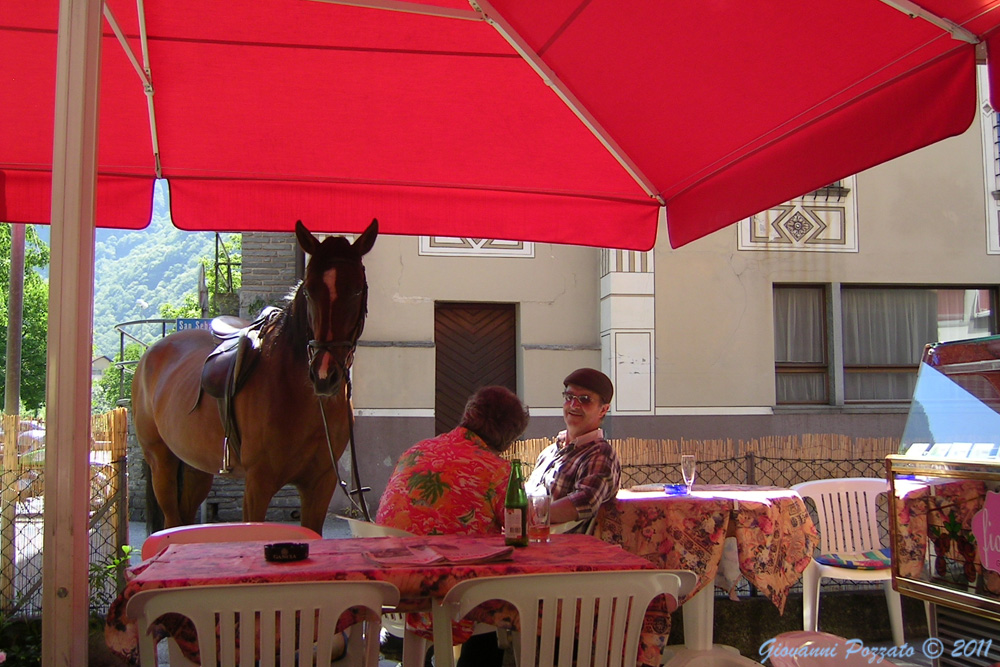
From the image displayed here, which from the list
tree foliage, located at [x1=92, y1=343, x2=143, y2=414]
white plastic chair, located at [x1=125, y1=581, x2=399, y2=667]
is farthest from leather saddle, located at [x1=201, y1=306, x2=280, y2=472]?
white plastic chair, located at [x1=125, y1=581, x2=399, y2=667]

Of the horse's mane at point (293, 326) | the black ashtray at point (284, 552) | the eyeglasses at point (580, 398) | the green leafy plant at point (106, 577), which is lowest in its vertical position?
the green leafy plant at point (106, 577)

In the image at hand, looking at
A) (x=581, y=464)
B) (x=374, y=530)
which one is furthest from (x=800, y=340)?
(x=374, y=530)

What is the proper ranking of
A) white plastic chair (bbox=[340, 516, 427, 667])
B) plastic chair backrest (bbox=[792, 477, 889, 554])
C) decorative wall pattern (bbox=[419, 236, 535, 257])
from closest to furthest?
white plastic chair (bbox=[340, 516, 427, 667])
plastic chair backrest (bbox=[792, 477, 889, 554])
decorative wall pattern (bbox=[419, 236, 535, 257])

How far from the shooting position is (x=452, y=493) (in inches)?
142

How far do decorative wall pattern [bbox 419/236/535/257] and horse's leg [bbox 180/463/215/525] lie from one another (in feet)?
21.1

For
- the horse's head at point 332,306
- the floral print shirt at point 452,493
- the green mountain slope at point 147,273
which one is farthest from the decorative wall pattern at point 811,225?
the green mountain slope at point 147,273

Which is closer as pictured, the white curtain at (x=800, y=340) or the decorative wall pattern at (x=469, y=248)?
the decorative wall pattern at (x=469, y=248)

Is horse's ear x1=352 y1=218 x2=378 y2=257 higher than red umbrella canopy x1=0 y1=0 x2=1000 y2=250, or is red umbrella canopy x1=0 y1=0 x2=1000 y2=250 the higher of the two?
red umbrella canopy x1=0 y1=0 x2=1000 y2=250

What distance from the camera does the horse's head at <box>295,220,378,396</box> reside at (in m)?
3.99

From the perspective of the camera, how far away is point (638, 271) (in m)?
12.6

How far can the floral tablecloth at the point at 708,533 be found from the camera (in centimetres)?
437

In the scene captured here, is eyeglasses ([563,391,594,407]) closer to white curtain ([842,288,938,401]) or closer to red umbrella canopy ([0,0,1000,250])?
red umbrella canopy ([0,0,1000,250])

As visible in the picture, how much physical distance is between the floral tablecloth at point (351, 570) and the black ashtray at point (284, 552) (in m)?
0.03

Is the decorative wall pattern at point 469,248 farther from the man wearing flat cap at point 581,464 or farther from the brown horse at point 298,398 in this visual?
the man wearing flat cap at point 581,464
